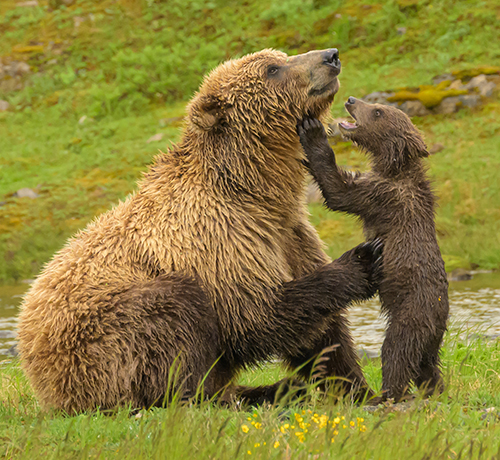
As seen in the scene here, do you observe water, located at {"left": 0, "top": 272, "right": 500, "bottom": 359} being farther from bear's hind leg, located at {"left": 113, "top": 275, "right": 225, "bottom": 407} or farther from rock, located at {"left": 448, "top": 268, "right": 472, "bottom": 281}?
bear's hind leg, located at {"left": 113, "top": 275, "right": 225, "bottom": 407}

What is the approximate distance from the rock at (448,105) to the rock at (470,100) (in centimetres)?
9

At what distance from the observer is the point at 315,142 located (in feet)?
16.7

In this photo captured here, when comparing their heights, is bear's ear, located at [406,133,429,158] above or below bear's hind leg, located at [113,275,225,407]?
above

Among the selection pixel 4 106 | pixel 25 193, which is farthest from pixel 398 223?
pixel 4 106

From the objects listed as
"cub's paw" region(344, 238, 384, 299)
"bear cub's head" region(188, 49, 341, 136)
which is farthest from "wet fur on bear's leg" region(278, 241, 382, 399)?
"bear cub's head" region(188, 49, 341, 136)

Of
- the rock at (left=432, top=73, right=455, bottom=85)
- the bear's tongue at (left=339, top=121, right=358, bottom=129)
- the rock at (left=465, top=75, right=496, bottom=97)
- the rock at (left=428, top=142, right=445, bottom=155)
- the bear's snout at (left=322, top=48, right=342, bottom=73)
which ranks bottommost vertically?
the rock at (left=428, top=142, right=445, bottom=155)

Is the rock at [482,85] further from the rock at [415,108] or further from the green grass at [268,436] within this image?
the green grass at [268,436]

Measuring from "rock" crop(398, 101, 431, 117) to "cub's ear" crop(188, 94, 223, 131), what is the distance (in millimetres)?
10183

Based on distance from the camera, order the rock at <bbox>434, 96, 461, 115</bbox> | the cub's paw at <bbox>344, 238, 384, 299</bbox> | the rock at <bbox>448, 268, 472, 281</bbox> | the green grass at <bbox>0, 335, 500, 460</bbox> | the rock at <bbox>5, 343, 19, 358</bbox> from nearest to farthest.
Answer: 1. the green grass at <bbox>0, 335, 500, 460</bbox>
2. the cub's paw at <bbox>344, 238, 384, 299</bbox>
3. the rock at <bbox>5, 343, 19, 358</bbox>
4. the rock at <bbox>448, 268, 472, 281</bbox>
5. the rock at <bbox>434, 96, 461, 115</bbox>

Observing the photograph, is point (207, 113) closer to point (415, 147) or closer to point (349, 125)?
point (349, 125)

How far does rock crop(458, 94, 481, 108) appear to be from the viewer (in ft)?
48.9

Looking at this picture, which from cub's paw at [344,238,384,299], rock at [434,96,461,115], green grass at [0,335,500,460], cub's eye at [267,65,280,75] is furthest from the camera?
rock at [434,96,461,115]

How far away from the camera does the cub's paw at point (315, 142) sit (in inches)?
199

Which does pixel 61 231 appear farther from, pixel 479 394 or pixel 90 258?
pixel 479 394
